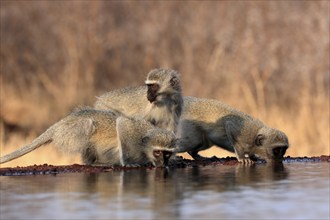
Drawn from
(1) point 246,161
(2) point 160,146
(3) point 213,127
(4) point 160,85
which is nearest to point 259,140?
(1) point 246,161

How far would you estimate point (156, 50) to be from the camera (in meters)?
22.6

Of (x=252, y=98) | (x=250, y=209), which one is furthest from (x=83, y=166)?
(x=252, y=98)

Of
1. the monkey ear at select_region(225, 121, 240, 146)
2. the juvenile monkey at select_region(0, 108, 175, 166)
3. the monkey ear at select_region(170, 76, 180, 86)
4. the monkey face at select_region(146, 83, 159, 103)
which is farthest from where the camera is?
the monkey ear at select_region(225, 121, 240, 146)

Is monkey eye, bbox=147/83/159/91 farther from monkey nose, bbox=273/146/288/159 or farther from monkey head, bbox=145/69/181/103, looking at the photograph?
monkey nose, bbox=273/146/288/159

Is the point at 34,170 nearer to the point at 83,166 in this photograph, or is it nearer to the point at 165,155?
the point at 83,166

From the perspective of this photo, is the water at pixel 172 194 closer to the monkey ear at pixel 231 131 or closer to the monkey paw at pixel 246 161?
the monkey paw at pixel 246 161

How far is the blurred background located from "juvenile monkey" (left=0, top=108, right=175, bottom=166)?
31.0ft

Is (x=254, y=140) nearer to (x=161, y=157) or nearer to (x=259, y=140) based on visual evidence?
(x=259, y=140)

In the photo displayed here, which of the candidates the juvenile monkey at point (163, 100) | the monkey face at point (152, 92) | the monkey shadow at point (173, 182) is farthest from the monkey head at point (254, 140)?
the monkey face at point (152, 92)

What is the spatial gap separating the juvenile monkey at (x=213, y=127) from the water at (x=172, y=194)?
71.3 inches

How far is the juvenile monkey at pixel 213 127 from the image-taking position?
11.0m

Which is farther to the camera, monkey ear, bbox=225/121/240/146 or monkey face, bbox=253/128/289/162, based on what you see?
monkey ear, bbox=225/121/240/146

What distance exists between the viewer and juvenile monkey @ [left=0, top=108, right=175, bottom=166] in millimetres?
9469

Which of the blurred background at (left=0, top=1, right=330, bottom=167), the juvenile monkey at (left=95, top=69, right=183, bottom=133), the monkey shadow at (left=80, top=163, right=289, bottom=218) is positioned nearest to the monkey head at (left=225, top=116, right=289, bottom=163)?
the juvenile monkey at (left=95, top=69, right=183, bottom=133)
